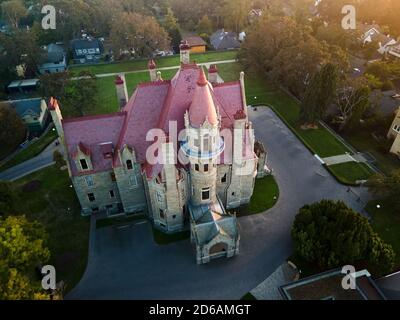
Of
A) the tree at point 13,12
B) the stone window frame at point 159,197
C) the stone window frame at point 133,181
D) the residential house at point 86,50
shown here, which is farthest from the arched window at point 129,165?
the tree at point 13,12

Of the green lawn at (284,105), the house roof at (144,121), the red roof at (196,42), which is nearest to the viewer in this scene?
the house roof at (144,121)

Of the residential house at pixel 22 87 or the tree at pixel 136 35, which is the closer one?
the residential house at pixel 22 87

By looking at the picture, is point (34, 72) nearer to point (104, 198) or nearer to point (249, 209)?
point (104, 198)

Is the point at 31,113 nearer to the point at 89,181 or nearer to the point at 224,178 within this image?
the point at 89,181

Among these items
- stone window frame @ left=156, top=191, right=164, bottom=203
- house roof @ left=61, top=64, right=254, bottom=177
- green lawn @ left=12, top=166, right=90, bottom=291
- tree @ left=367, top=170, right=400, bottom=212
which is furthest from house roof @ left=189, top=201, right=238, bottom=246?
tree @ left=367, top=170, right=400, bottom=212

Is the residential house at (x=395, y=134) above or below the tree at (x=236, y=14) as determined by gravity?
below

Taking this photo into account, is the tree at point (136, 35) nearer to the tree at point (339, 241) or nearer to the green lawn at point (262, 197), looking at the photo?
the green lawn at point (262, 197)

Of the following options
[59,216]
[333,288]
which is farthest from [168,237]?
[333,288]
